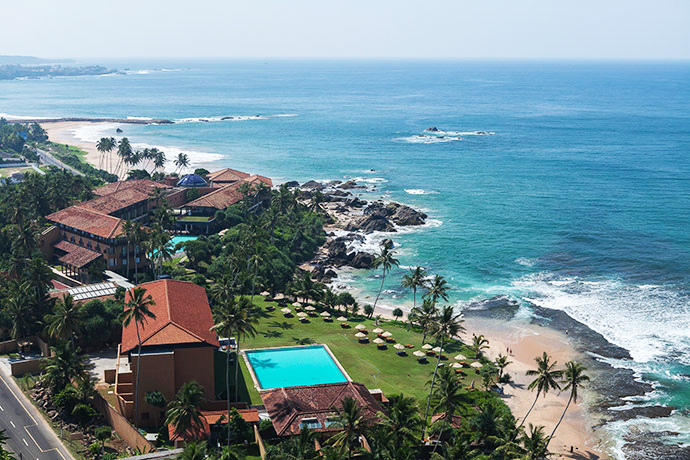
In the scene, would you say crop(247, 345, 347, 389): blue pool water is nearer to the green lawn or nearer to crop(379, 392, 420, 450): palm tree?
the green lawn

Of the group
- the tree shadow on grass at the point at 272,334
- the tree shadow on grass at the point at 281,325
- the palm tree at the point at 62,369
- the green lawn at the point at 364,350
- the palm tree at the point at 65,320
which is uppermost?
the palm tree at the point at 65,320

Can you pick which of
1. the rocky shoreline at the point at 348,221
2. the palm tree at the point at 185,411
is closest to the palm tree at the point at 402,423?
the palm tree at the point at 185,411

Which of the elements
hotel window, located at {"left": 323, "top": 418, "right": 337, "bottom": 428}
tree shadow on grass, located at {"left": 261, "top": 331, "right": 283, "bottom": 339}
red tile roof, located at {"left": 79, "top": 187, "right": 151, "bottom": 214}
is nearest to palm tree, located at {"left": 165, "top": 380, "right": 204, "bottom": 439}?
hotel window, located at {"left": 323, "top": 418, "right": 337, "bottom": 428}

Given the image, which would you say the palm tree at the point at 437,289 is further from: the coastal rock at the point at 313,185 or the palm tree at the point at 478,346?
the coastal rock at the point at 313,185

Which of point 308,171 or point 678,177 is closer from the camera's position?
point 678,177

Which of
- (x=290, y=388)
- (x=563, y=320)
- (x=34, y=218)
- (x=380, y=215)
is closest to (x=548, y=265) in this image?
(x=563, y=320)

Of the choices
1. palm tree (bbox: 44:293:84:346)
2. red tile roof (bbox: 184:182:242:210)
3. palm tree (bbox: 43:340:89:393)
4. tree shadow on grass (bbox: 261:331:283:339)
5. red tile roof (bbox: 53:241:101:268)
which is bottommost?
tree shadow on grass (bbox: 261:331:283:339)

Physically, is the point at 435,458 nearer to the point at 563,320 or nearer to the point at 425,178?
the point at 563,320
